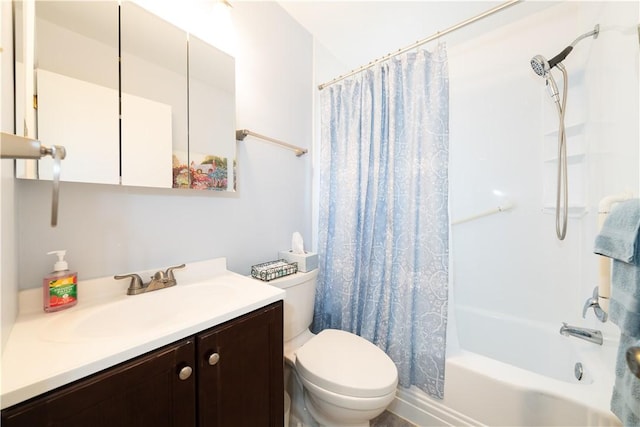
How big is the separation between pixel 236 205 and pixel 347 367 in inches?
36.7

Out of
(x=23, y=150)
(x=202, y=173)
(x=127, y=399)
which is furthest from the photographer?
(x=202, y=173)

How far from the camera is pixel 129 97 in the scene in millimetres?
862

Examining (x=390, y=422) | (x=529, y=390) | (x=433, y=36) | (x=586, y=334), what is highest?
(x=433, y=36)

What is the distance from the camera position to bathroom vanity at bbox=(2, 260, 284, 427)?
0.44m

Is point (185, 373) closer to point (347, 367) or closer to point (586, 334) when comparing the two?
point (347, 367)

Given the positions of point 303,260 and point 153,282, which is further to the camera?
point 303,260

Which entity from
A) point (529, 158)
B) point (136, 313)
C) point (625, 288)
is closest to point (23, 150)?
point (136, 313)

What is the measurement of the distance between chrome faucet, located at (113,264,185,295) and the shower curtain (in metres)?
0.91

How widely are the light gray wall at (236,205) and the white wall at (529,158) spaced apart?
1.27 metres

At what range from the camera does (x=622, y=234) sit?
609mm

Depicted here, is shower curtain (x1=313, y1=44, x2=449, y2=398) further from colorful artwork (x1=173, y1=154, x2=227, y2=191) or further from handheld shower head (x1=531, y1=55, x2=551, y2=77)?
colorful artwork (x1=173, y1=154, x2=227, y2=191)

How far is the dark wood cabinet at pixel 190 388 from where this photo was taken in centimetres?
45

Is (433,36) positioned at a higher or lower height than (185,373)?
higher

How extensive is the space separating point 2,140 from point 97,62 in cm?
63
